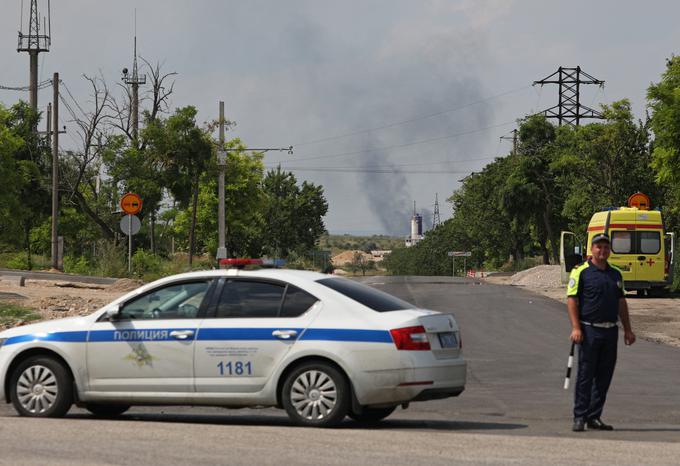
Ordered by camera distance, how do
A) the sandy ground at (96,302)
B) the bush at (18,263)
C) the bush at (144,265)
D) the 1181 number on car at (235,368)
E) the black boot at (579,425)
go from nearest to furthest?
1. the black boot at (579,425)
2. the 1181 number on car at (235,368)
3. the sandy ground at (96,302)
4. the bush at (144,265)
5. the bush at (18,263)

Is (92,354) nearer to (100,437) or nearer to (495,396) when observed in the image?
(100,437)

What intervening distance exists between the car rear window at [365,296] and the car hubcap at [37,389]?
104 inches

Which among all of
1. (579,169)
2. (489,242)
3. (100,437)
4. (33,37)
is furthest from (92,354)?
(489,242)

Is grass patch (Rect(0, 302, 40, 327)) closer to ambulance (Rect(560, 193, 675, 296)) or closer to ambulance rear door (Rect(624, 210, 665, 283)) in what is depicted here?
ambulance (Rect(560, 193, 675, 296))

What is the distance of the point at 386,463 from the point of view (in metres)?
8.71

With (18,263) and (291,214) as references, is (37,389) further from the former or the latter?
(291,214)

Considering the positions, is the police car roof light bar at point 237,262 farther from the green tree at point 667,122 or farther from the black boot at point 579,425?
the green tree at point 667,122

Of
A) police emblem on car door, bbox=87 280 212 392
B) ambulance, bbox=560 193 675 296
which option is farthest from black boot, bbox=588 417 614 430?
ambulance, bbox=560 193 675 296

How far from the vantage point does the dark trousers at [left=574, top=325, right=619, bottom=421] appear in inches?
433

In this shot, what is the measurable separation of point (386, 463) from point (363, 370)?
80.4 inches

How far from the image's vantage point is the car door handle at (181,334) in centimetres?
1122

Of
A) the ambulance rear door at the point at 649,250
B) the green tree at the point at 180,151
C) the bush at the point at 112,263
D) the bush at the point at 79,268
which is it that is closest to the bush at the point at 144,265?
the bush at the point at 112,263

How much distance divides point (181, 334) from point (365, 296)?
1688 millimetres

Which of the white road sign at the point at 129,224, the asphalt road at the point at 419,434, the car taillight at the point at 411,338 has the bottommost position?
the asphalt road at the point at 419,434
